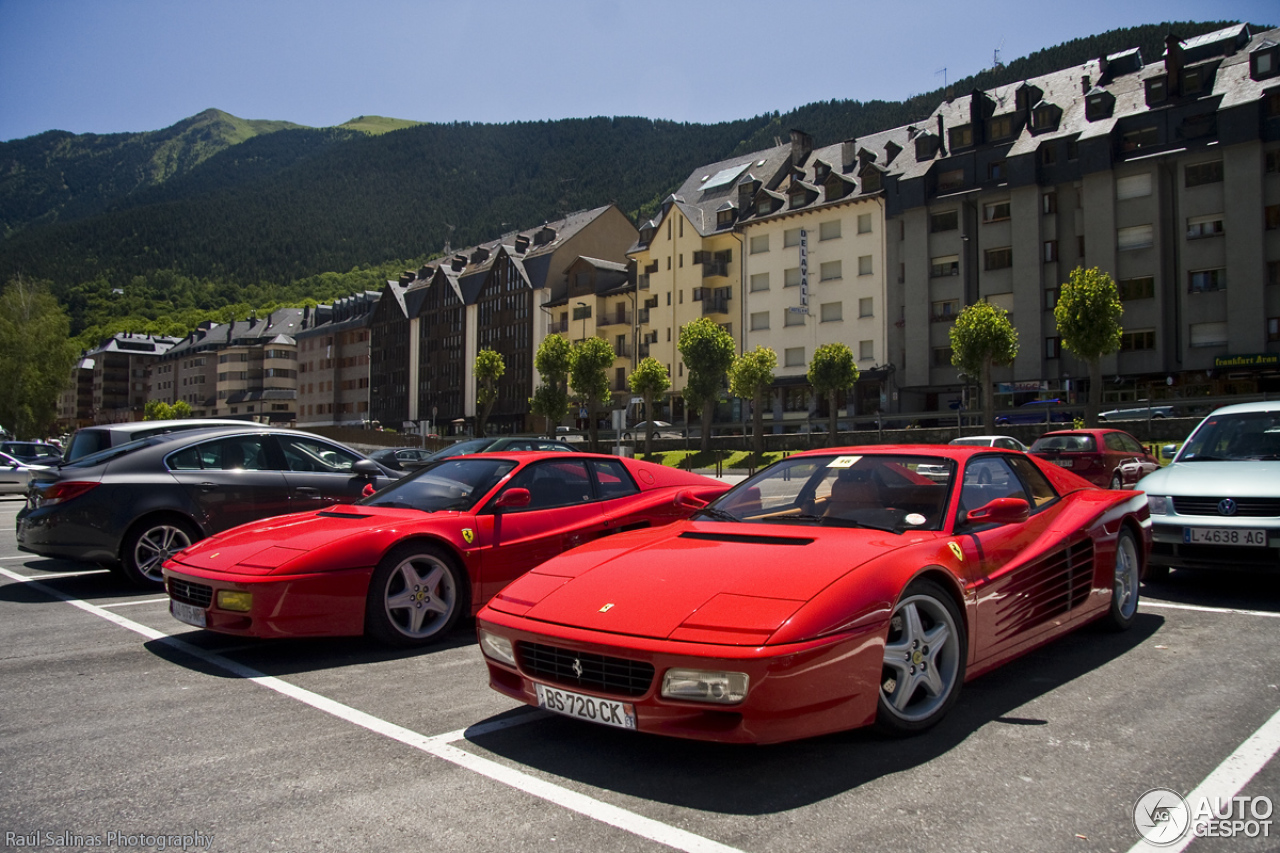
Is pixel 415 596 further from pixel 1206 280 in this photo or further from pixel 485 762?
pixel 1206 280

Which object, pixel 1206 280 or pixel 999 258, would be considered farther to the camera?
pixel 999 258

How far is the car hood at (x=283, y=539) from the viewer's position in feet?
18.0

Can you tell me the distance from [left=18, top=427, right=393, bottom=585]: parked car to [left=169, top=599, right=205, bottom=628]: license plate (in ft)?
8.86

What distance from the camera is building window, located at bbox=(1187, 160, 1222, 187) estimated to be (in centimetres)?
4125

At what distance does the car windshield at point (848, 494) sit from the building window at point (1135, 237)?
45566 mm

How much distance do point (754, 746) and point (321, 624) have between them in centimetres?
296

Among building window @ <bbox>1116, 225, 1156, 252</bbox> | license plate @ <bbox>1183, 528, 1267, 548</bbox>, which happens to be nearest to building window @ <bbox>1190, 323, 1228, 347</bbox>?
building window @ <bbox>1116, 225, 1156, 252</bbox>

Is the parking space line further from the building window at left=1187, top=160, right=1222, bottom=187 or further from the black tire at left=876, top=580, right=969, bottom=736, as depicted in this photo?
the building window at left=1187, top=160, right=1222, bottom=187

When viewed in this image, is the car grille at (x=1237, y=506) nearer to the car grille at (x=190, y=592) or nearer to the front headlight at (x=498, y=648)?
the front headlight at (x=498, y=648)

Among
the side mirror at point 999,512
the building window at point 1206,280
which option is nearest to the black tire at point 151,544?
the side mirror at point 999,512

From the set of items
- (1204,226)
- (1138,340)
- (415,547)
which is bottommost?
(415,547)

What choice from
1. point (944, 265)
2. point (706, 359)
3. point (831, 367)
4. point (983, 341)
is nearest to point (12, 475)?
point (706, 359)

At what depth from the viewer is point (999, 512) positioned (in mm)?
4277

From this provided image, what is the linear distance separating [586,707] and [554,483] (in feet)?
11.1
